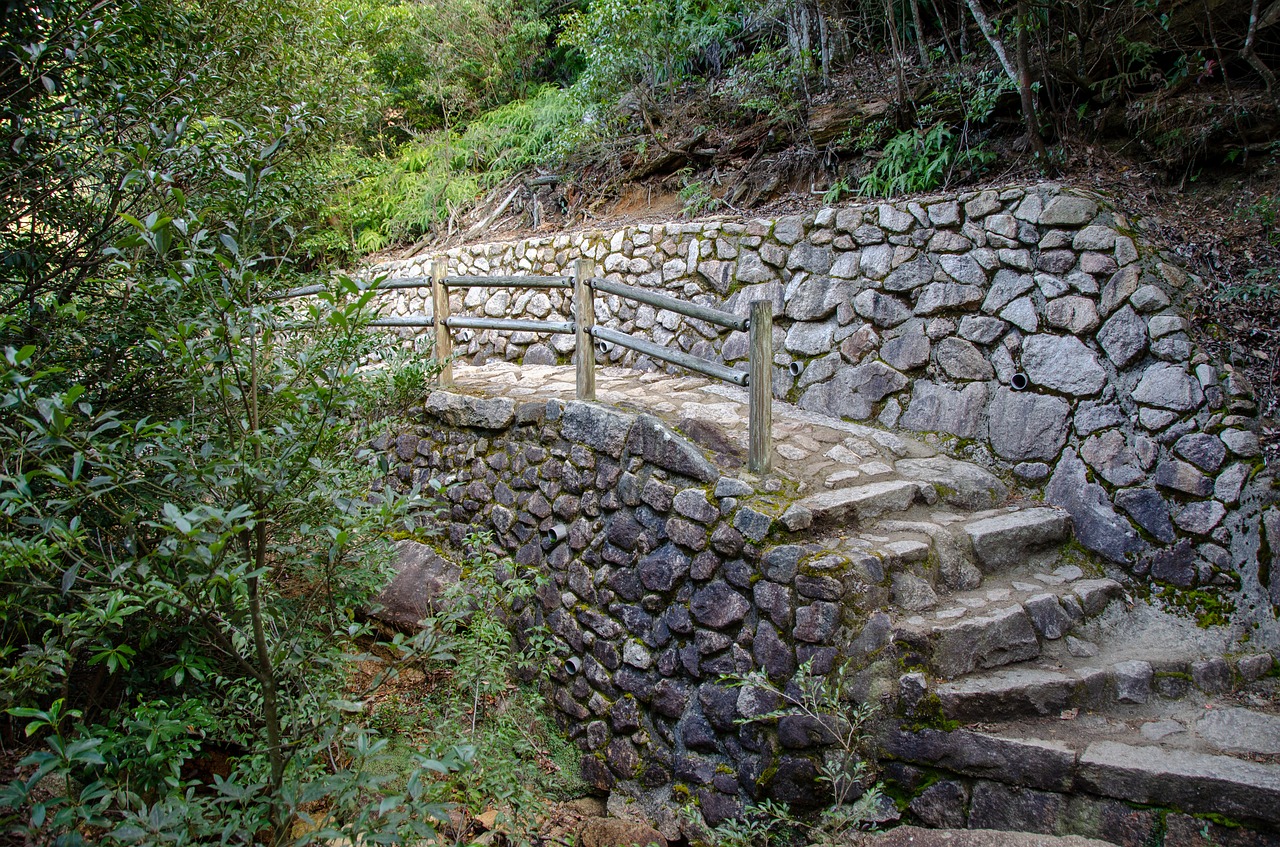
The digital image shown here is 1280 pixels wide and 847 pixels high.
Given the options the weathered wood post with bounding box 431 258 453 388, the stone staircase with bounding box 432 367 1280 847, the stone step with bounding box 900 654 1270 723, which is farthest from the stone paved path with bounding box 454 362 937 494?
the stone step with bounding box 900 654 1270 723

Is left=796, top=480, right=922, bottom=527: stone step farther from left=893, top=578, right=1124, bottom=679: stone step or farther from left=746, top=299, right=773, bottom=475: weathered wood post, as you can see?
left=893, top=578, right=1124, bottom=679: stone step

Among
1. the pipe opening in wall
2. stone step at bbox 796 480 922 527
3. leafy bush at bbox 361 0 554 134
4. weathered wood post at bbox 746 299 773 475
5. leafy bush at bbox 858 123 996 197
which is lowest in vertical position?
the pipe opening in wall

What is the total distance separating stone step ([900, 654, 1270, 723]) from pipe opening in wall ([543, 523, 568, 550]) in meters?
2.10

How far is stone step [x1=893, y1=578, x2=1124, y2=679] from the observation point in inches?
110

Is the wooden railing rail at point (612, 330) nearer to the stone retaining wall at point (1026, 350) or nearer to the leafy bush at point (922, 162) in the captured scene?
the stone retaining wall at point (1026, 350)

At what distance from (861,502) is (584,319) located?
74.8 inches

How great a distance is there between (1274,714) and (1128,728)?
53cm

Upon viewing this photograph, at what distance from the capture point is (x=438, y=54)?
9.30 m

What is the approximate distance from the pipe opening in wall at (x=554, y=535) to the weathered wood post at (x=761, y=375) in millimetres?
1384

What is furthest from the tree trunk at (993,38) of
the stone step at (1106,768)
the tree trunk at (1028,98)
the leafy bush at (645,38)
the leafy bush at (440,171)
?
the leafy bush at (440,171)

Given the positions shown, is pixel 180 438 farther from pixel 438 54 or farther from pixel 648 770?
pixel 438 54

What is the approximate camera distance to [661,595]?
3557 millimetres

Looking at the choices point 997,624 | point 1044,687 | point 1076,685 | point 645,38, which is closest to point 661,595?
point 997,624

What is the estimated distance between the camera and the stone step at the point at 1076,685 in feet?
8.80
